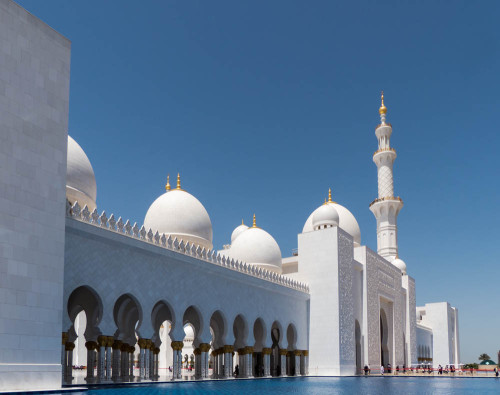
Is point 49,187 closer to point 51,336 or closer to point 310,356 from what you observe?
point 51,336

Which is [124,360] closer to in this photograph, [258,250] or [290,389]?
[290,389]

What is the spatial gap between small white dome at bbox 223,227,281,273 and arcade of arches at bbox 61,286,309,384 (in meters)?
2.24

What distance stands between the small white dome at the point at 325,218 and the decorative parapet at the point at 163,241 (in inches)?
99.8

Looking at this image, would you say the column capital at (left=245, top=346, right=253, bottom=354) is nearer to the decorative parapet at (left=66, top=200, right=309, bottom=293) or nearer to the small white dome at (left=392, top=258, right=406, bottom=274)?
the decorative parapet at (left=66, top=200, right=309, bottom=293)

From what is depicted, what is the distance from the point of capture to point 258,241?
2014 cm

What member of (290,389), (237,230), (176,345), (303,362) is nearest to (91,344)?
(176,345)

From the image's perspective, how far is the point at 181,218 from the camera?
57.0ft

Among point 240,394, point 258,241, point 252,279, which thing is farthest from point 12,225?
point 258,241

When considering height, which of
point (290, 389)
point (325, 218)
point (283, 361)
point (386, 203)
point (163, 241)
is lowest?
point (283, 361)

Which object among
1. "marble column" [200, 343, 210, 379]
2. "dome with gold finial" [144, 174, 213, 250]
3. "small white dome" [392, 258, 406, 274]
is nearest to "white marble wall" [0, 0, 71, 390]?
"marble column" [200, 343, 210, 379]

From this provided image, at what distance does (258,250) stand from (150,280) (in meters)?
7.53

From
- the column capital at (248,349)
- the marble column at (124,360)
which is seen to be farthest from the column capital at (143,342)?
the column capital at (248,349)

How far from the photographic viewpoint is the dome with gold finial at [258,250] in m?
19.9

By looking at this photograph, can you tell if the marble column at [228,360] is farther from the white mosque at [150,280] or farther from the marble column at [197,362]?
the marble column at [197,362]
